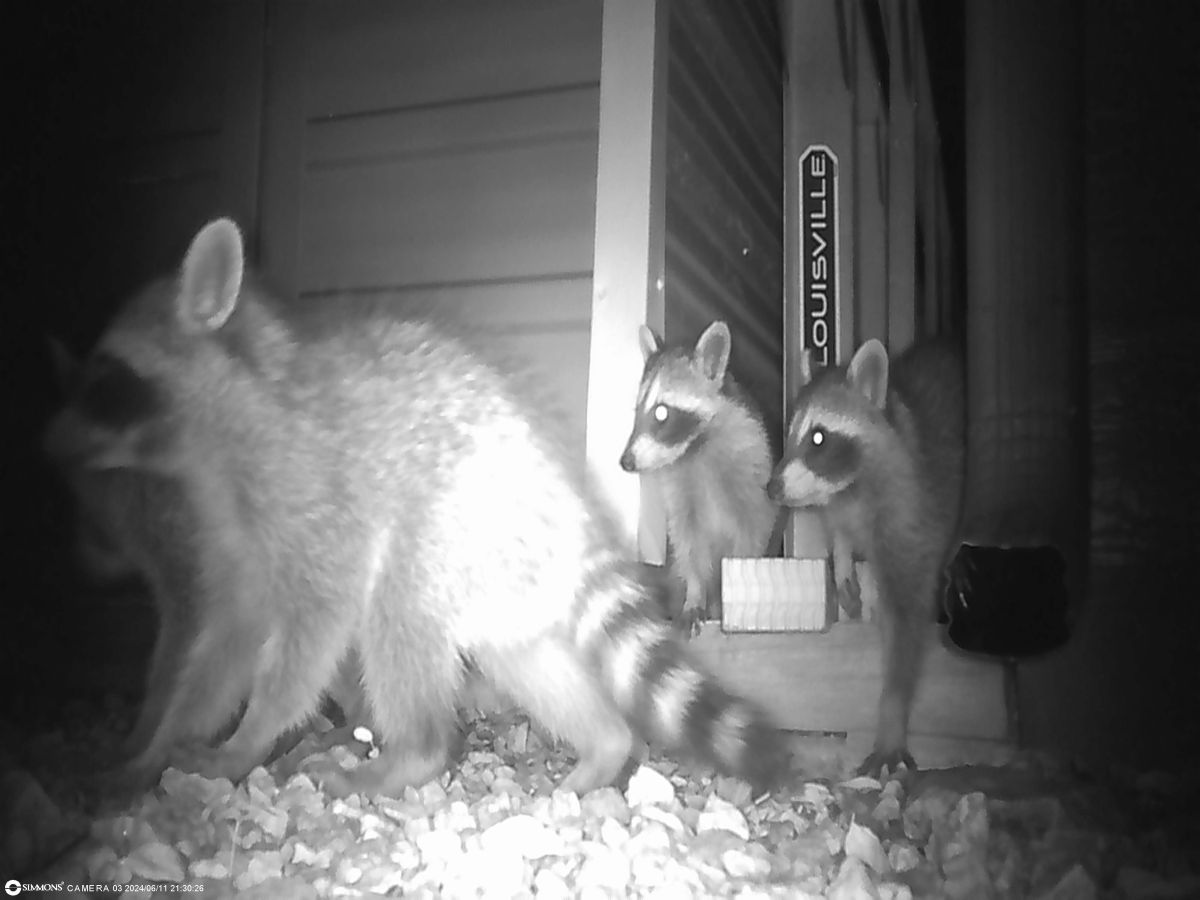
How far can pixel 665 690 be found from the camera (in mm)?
1585

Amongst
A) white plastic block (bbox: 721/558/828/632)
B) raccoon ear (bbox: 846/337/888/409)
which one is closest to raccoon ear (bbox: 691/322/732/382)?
raccoon ear (bbox: 846/337/888/409)

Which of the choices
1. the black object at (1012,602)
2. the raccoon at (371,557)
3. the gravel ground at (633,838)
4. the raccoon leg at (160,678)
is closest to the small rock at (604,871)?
the gravel ground at (633,838)

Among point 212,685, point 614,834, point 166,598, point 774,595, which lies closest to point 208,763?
point 212,685

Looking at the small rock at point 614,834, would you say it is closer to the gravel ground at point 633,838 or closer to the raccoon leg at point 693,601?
the gravel ground at point 633,838

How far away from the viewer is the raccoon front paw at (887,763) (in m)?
1.58

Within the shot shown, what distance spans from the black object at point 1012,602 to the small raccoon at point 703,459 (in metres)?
0.47

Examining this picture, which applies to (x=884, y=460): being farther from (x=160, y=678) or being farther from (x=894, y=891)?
(x=160, y=678)

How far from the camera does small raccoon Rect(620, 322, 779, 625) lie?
177cm

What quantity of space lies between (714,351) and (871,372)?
0.32m

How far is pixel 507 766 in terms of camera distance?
66.2 inches

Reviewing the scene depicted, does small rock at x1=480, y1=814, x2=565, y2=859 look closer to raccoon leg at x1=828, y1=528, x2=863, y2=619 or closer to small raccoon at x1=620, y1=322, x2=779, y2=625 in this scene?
small raccoon at x1=620, y1=322, x2=779, y2=625

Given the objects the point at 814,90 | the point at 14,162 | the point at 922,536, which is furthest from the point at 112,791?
the point at 814,90

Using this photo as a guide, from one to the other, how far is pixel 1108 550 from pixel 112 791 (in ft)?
5.70

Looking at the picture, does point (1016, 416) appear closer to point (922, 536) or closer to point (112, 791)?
point (922, 536)
